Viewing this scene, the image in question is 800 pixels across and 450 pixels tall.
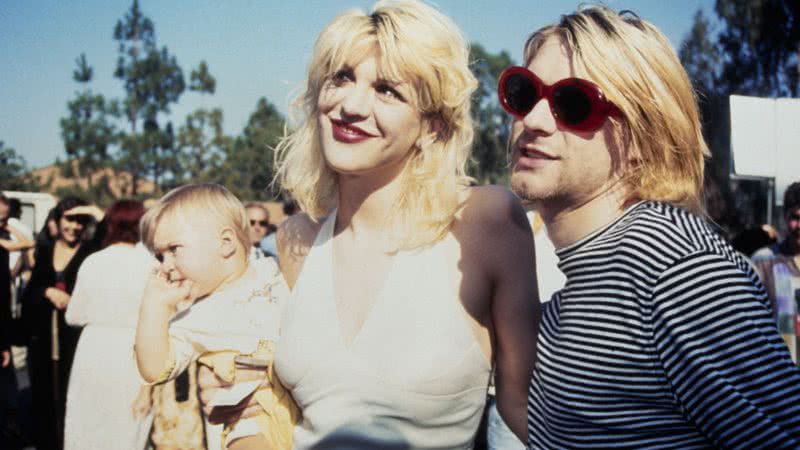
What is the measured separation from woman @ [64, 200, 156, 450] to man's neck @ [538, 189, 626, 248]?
9.09 feet

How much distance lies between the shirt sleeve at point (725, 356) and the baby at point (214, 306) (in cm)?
119

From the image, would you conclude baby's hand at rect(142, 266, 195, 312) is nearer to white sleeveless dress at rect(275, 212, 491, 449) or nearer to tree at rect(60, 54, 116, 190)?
white sleeveless dress at rect(275, 212, 491, 449)

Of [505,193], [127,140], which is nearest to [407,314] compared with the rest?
[505,193]

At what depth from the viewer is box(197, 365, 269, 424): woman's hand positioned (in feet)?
6.47

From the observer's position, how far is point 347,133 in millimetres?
1891

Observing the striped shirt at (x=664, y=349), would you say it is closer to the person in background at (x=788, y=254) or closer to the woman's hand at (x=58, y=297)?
the person in background at (x=788, y=254)

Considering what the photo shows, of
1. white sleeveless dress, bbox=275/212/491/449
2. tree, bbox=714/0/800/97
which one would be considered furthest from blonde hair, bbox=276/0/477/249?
tree, bbox=714/0/800/97

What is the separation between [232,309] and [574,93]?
58.3 inches

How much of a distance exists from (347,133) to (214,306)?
93cm

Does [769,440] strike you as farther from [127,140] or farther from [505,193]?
[127,140]

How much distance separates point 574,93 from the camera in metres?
1.43

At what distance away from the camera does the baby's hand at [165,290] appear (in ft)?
7.48

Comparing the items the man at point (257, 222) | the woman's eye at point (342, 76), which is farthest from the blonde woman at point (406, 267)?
the man at point (257, 222)

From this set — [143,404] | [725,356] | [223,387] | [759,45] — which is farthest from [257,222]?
[759,45]
